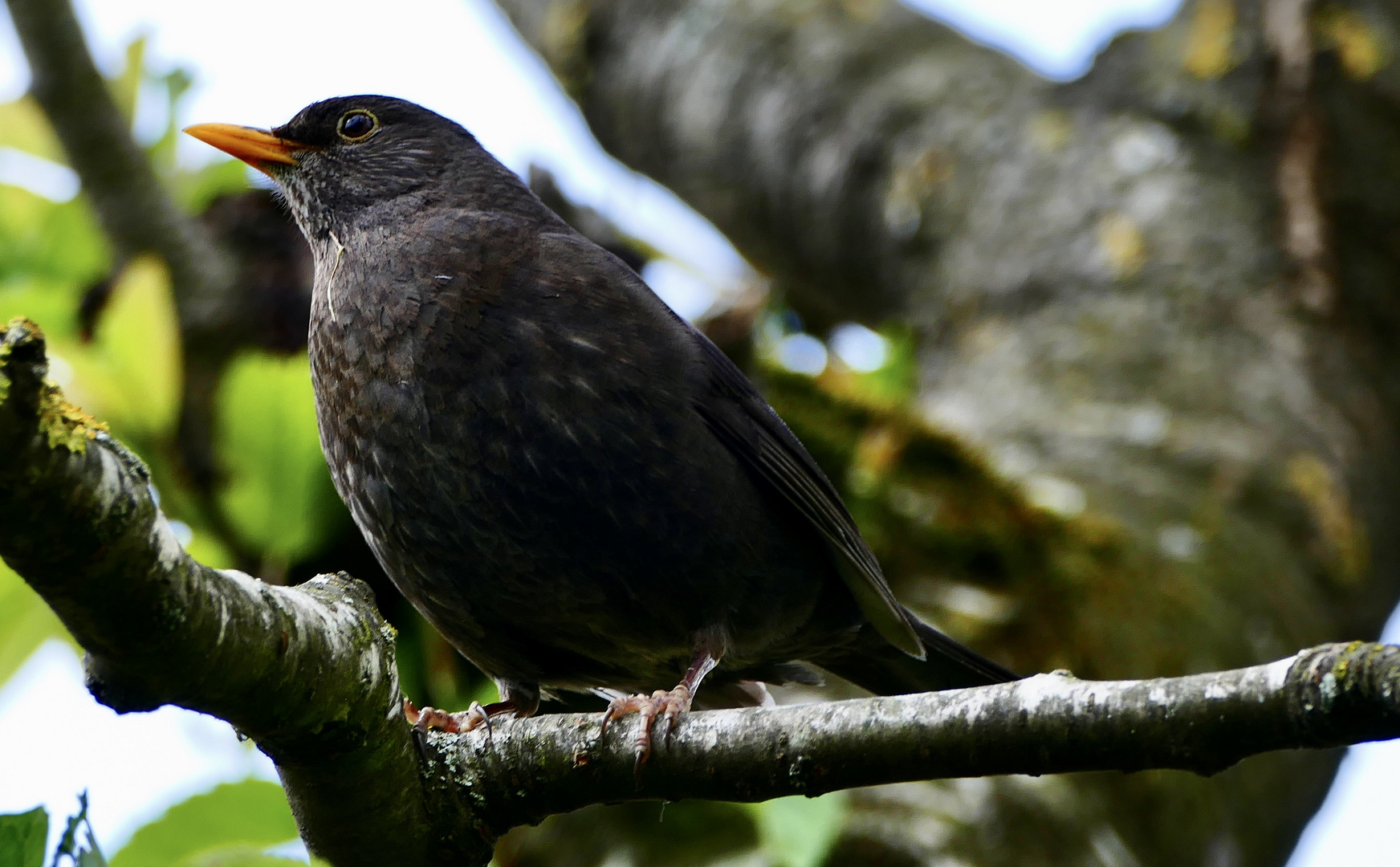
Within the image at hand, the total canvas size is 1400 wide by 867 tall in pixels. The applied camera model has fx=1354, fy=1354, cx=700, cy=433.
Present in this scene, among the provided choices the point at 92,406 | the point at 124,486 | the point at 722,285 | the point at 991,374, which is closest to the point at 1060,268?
the point at 991,374

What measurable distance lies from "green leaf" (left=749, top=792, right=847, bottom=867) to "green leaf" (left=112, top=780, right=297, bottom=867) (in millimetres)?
1065

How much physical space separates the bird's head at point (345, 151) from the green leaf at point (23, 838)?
8.50ft

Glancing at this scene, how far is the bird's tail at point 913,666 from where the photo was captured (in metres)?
3.52

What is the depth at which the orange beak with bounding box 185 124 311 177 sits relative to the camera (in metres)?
4.12

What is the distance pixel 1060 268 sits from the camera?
19.7ft

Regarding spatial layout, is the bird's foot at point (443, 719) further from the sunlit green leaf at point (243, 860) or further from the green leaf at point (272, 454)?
the green leaf at point (272, 454)

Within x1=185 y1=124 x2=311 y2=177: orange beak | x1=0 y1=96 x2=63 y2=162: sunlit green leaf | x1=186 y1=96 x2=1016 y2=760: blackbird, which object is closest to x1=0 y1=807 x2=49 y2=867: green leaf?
x1=186 y1=96 x2=1016 y2=760: blackbird

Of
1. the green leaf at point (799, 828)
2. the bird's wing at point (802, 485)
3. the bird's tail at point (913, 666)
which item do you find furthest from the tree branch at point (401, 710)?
the bird's tail at point (913, 666)

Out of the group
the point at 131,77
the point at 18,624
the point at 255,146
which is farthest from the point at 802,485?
the point at 131,77

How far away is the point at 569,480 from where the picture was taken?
115 inches

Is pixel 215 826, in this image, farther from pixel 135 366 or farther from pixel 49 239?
pixel 49 239

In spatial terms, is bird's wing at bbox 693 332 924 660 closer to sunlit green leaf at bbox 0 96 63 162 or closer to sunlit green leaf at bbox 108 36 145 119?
sunlit green leaf at bbox 108 36 145 119

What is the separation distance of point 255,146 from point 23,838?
303 cm

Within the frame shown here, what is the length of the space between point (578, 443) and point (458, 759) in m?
0.79
